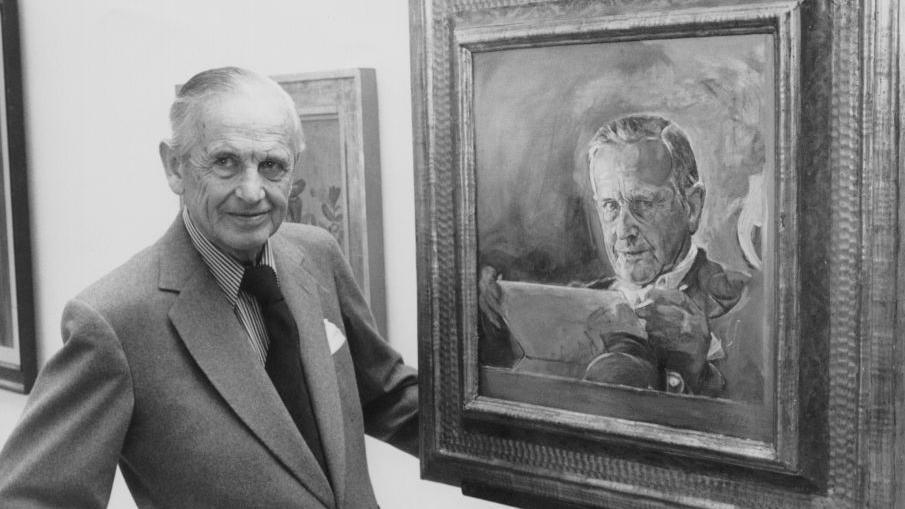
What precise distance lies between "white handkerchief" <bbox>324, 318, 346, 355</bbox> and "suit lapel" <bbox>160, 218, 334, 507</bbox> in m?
0.19

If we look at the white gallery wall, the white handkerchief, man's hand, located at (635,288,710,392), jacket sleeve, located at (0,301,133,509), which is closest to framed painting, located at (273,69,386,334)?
the white gallery wall

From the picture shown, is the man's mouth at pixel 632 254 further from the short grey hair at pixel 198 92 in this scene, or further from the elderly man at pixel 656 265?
the short grey hair at pixel 198 92

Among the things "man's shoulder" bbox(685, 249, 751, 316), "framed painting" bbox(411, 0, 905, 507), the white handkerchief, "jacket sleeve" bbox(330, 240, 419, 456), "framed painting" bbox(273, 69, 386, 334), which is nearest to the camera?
"framed painting" bbox(411, 0, 905, 507)

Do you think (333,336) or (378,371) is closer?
(333,336)

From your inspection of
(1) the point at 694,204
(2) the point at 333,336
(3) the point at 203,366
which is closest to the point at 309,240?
(2) the point at 333,336

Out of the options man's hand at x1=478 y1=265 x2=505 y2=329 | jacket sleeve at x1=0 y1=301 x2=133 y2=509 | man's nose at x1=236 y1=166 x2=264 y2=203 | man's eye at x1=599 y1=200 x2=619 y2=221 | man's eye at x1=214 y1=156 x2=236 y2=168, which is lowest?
jacket sleeve at x1=0 y1=301 x2=133 y2=509

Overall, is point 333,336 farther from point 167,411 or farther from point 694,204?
point 694,204

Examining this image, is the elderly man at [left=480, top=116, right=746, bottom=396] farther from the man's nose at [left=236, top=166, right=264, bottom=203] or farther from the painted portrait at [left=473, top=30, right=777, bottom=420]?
the man's nose at [left=236, top=166, right=264, bottom=203]

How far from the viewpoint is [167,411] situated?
1.74 metres

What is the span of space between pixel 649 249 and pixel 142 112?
185 centimetres

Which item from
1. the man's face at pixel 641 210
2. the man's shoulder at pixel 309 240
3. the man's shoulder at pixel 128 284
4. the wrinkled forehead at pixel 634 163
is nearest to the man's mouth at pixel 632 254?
the man's face at pixel 641 210

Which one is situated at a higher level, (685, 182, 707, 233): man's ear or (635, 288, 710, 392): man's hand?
(685, 182, 707, 233): man's ear

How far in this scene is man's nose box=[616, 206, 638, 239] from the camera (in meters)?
1.64

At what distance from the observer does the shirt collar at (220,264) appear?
6.03ft
